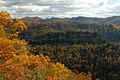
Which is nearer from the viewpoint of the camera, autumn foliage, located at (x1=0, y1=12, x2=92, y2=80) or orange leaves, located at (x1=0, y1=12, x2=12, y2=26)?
A: autumn foliage, located at (x1=0, y1=12, x2=92, y2=80)

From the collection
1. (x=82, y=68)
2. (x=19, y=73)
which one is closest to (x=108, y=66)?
(x=82, y=68)

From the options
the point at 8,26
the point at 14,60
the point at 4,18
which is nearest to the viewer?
the point at 14,60

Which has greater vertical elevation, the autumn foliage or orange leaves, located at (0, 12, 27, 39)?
orange leaves, located at (0, 12, 27, 39)

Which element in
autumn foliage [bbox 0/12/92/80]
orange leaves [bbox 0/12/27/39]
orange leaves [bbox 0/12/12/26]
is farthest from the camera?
orange leaves [bbox 0/12/27/39]

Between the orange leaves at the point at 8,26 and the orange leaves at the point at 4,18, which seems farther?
the orange leaves at the point at 8,26

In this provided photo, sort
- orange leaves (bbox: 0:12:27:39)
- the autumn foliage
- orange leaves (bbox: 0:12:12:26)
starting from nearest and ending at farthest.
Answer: the autumn foliage < orange leaves (bbox: 0:12:12:26) < orange leaves (bbox: 0:12:27:39)

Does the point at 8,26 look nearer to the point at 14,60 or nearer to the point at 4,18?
the point at 4,18

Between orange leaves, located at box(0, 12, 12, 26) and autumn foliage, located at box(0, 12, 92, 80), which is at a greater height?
orange leaves, located at box(0, 12, 12, 26)

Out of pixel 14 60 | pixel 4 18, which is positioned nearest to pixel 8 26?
pixel 4 18

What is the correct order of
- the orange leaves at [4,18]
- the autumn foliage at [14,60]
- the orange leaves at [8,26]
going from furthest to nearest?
1. the orange leaves at [8,26]
2. the orange leaves at [4,18]
3. the autumn foliage at [14,60]

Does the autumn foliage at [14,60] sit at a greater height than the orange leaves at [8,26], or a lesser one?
lesser

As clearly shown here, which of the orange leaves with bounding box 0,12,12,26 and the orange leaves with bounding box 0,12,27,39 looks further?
the orange leaves with bounding box 0,12,27,39
